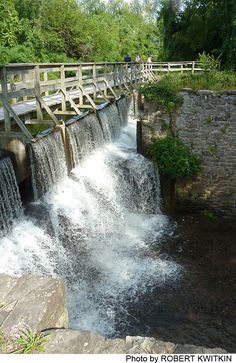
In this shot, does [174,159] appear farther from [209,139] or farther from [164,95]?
[164,95]

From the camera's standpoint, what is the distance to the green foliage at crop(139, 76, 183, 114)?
9.69 m

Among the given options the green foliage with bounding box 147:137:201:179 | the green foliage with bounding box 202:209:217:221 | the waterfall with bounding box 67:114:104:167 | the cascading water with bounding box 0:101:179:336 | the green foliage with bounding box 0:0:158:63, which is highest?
the green foliage with bounding box 0:0:158:63

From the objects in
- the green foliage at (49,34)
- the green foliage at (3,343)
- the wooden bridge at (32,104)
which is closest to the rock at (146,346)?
the green foliage at (3,343)

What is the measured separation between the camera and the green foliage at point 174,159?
980 cm

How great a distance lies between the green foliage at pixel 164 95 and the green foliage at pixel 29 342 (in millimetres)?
7964

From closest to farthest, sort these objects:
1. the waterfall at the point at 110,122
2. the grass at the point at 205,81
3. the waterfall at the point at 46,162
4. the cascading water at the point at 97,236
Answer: the cascading water at the point at 97,236 < the waterfall at the point at 46,162 < the grass at the point at 205,81 < the waterfall at the point at 110,122

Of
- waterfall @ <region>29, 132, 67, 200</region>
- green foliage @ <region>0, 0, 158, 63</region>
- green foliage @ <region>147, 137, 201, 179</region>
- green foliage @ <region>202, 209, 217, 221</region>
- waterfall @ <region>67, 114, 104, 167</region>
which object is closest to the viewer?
waterfall @ <region>29, 132, 67, 200</region>

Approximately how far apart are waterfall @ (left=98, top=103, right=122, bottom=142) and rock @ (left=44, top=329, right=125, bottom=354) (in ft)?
28.6

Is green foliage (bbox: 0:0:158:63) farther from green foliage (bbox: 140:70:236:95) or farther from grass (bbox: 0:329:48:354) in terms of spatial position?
grass (bbox: 0:329:48:354)

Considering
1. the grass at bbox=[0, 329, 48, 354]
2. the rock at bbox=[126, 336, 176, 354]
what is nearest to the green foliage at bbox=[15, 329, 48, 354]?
the grass at bbox=[0, 329, 48, 354]

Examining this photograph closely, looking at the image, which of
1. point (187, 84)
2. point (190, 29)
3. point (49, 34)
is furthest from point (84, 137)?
point (49, 34)

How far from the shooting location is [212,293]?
21.8 feet

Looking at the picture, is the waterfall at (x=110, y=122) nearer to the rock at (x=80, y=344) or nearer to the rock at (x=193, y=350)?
the rock at (x=80, y=344)

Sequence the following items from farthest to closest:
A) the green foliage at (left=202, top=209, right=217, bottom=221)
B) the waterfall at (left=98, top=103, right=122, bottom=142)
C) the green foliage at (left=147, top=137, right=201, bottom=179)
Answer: the waterfall at (left=98, top=103, right=122, bottom=142), the green foliage at (left=202, top=209, right=217, bottom=221), the green foliage at (left=147, top=137, right=201, bottom=179)
